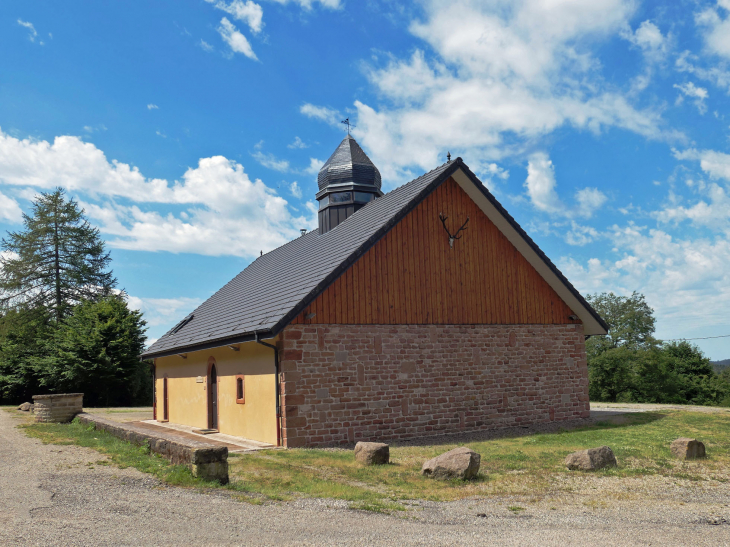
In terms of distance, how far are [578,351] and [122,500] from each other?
13.8 metres

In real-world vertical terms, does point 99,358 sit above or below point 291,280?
below

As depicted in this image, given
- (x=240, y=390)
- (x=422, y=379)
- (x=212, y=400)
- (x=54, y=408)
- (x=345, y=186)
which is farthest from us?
(x=345, y=186)

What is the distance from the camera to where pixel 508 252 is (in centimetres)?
1628

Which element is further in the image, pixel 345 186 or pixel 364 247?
pixel 345 186

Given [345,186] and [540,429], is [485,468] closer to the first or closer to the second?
[540,429]

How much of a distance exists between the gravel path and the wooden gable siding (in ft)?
20.5

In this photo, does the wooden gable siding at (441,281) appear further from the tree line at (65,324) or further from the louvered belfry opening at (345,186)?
the tree line at (65,324)

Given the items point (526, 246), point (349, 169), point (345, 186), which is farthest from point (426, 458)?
point (349, 169)

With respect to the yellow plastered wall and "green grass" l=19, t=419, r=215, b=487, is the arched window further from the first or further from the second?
"green grass" l=19, t=419, r=215, b=487

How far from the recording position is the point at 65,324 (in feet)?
116

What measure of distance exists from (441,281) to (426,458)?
17.9 feet

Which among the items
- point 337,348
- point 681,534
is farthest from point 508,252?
point 681,534

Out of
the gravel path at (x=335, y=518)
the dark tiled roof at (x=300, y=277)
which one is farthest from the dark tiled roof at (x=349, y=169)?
the gravel path at (x=335, y=518)

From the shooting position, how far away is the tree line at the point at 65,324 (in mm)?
32031
